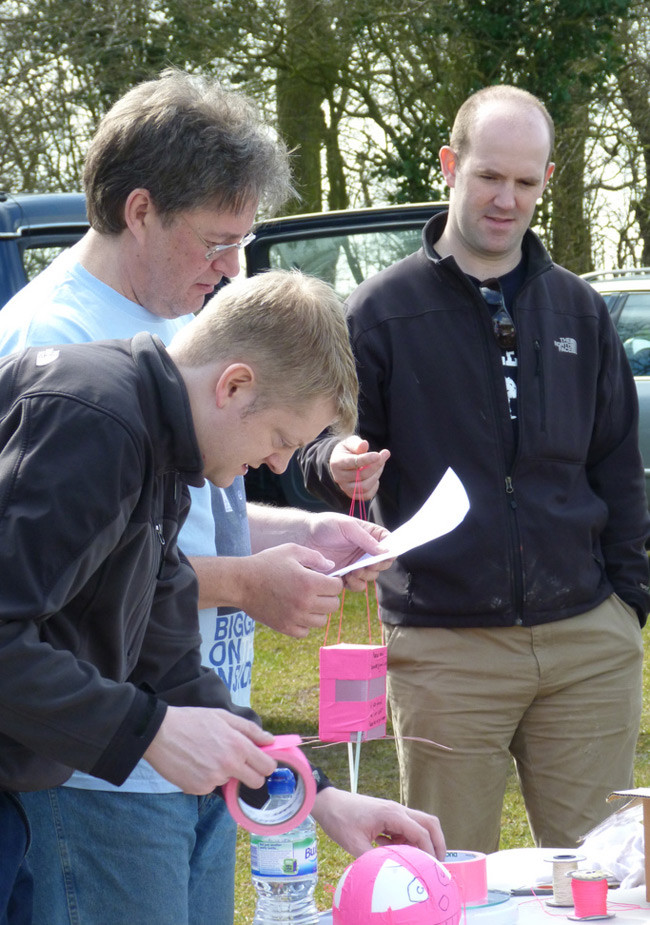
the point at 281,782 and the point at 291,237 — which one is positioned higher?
the point at 291,237

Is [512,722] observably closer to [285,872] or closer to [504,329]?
[504,329]

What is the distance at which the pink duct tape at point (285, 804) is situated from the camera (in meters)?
1.42

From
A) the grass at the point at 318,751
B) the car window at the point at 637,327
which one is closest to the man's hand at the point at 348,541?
the grass at the point at 318,751

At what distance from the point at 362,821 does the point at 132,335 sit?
786 mm

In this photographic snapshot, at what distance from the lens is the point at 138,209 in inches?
70.6

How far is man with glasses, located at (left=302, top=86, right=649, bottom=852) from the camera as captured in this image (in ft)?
9.09

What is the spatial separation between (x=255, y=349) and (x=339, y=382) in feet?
0.41

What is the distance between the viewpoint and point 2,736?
4.49 ft

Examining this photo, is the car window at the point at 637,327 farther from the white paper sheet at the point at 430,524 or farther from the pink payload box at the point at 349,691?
the pink payload box at the point at 349,691

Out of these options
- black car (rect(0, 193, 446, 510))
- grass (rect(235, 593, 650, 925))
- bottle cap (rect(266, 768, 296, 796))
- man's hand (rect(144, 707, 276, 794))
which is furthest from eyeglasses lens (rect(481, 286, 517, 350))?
black car (rect(0, 193, 446, 510))

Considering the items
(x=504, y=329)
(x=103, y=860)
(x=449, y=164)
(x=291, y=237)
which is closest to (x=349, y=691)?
(x=103, y=860)

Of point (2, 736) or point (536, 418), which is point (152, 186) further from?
point (536, 418)

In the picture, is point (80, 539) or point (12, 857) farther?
point (12, 857)

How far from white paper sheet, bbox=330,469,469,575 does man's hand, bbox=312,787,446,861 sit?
0.36 metres
